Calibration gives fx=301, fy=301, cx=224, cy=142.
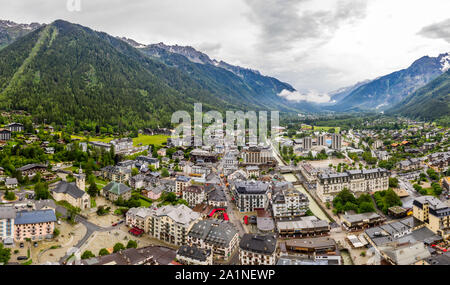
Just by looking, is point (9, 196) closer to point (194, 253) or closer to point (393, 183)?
point (194, 253)

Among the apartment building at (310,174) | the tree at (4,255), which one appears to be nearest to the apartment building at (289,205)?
the apartment building at (310,174)

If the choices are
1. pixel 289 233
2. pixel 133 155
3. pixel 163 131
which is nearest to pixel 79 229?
pixel 289 233

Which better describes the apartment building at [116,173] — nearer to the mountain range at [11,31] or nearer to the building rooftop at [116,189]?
the building rooftop at [116,189]

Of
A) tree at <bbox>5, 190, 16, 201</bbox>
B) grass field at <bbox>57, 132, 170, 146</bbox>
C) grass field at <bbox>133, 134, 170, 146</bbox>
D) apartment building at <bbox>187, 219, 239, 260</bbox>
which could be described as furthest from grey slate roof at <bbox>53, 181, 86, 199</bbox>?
grass field at <bbox>133, 134, 170, 146</bbox>

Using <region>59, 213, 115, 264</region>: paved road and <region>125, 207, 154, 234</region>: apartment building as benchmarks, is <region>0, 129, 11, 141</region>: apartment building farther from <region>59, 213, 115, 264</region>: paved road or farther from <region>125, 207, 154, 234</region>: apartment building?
<region>125, 207, 154, 234</region>: apartment building

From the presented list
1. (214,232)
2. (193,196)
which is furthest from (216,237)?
(193,196)

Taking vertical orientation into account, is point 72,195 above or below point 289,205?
above

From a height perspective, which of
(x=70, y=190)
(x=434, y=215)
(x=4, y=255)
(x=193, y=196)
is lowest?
(x=4, y=255)
